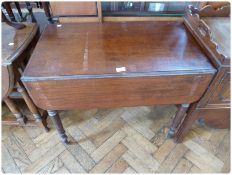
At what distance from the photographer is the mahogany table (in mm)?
750

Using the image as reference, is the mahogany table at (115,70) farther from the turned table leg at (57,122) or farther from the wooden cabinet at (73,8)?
the wooden cabinet at (73,8)

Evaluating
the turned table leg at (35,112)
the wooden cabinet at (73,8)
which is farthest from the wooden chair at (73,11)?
the turned table leg at (35,112)

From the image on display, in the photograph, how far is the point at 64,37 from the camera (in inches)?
37.6

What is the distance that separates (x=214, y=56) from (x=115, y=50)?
44 cm

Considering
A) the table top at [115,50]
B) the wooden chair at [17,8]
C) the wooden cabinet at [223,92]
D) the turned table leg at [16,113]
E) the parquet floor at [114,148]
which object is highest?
the wooden chair at [17,8]

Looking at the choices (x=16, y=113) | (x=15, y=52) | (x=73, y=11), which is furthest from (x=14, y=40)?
(x=16, y=113)

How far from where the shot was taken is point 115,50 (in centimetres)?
87

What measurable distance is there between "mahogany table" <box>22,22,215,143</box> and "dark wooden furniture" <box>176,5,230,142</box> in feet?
0.13

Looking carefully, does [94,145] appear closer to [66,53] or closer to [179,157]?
[179,157]

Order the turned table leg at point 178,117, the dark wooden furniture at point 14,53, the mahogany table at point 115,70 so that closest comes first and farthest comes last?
the mahogany table at point 115,70 < the dark wooden furniture at point 14,53 < the turned table leg at point 178,117

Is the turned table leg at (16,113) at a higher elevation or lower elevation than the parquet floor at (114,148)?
higher

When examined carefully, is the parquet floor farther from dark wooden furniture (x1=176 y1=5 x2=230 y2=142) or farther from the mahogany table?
the mahogany table

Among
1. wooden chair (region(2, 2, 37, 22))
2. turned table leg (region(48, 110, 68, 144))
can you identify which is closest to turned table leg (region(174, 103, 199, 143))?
turned table leg (region(48, 110, 68, 144))

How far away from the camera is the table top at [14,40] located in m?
0.86
